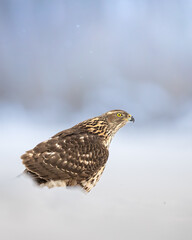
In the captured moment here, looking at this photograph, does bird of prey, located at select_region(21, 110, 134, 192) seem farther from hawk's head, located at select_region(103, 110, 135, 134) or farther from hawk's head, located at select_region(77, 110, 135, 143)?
hawk's head, located at select_region(103, 110, 135, 134)

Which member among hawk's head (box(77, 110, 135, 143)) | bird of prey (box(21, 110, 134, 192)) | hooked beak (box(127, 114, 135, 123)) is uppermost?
hooked beak (box(127, 114, 135, 123))

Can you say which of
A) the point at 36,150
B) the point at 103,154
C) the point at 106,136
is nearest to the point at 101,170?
the point at 103,154

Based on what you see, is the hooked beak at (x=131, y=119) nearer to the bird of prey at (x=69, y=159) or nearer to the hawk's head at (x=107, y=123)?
the hawk's head at (x=107, y=123)

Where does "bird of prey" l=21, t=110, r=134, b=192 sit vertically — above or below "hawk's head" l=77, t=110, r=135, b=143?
below

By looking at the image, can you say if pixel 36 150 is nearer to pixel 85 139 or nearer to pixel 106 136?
pixel 85 139

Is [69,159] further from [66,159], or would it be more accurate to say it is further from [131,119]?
[131,119]

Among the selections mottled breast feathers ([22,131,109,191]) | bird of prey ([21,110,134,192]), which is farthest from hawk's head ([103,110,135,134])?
mottled breast feathers ([22,131,109,191])

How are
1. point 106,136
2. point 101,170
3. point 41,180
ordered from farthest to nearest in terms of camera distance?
point 106,136, point 101,170, point 41,180

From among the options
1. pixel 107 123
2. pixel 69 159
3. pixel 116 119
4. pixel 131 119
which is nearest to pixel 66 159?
pixel 69 159
